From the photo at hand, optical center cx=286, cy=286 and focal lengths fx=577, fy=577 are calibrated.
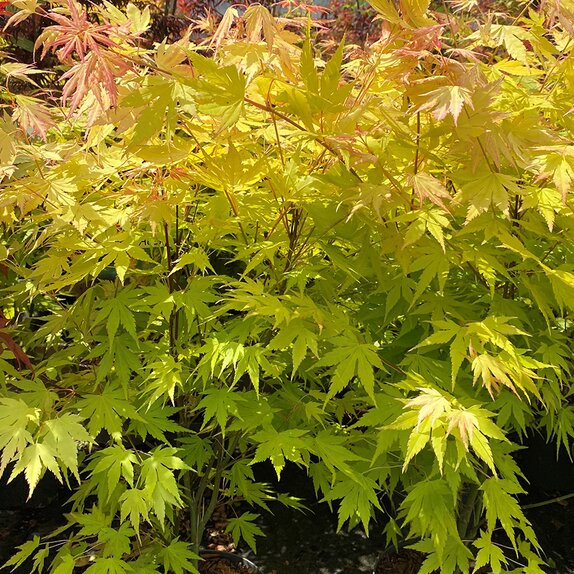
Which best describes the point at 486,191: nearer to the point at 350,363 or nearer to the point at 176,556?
the point at 350,363

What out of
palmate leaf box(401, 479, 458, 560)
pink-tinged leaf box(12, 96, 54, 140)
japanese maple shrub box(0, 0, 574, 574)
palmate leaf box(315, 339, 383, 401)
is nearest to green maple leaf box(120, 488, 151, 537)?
japanese maple shrub box(0, 0, 574, 574)

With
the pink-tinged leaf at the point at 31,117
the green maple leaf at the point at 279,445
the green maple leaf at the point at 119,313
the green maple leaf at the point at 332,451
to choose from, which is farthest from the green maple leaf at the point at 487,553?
the pink-tinged leaf at the point at 31,117

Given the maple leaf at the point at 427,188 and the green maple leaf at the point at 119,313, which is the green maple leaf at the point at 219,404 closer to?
the green maple leaf at the point at 119,313

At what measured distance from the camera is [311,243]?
69.4 inches

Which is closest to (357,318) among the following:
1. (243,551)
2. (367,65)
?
(367,65)

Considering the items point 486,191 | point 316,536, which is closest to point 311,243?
point 486,191

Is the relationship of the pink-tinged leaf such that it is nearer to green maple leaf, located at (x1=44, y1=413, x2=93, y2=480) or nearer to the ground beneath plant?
green maple leaf, located at (x1=44, y1=413, x2=93, y2=480)

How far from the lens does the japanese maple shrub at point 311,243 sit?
1.43 metres

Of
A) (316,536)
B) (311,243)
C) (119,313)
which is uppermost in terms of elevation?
(311,243)

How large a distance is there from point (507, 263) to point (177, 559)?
1489mm

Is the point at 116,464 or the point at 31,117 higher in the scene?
the point at 31,117

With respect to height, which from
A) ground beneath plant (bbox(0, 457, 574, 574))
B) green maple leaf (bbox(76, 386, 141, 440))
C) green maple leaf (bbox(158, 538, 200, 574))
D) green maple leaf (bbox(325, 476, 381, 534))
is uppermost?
green maple leaf (bbox(76, 386, 141, 440))

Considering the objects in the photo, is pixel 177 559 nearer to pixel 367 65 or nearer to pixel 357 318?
pixel 357 318

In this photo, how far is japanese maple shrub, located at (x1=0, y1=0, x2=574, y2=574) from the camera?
1435 mm
